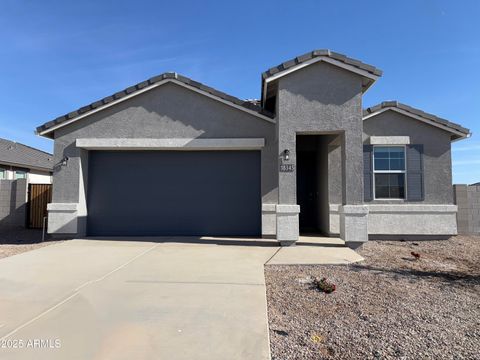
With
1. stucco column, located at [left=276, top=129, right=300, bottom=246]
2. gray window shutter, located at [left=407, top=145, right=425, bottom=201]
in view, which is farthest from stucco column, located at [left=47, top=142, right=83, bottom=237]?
gray window shutter, located at [left=407, top=145, right=425, bottom=201]

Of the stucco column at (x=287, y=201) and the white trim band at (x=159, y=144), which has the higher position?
the white trim band at (x=159, y=144)

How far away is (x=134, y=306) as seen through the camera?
4.35m

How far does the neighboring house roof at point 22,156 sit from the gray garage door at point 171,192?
552 inches

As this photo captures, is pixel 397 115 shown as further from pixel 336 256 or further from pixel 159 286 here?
pixel 159 286

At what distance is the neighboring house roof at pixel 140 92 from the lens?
980cm

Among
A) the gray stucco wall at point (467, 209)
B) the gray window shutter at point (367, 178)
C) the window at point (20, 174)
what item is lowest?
the gray stucco wall at point (467, 209)

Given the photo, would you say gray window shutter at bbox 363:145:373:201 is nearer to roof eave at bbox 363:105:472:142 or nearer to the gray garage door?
roof eave at bbox 363:105:472:142

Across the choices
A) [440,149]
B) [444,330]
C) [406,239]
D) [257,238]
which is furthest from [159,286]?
[440,149]

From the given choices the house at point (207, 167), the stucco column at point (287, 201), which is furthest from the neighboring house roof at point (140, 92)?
the stucco column at point (287, 201)

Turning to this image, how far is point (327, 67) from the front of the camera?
28.3ft

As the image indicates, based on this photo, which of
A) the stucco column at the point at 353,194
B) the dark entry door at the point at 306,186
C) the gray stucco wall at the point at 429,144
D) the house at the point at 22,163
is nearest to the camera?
the stucco column at the point at 353,194

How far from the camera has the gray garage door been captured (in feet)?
33.3

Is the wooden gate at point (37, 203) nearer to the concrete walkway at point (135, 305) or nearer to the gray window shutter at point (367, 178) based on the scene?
the concrete walkway at point (135, 305)

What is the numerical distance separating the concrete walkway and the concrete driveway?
11mm
